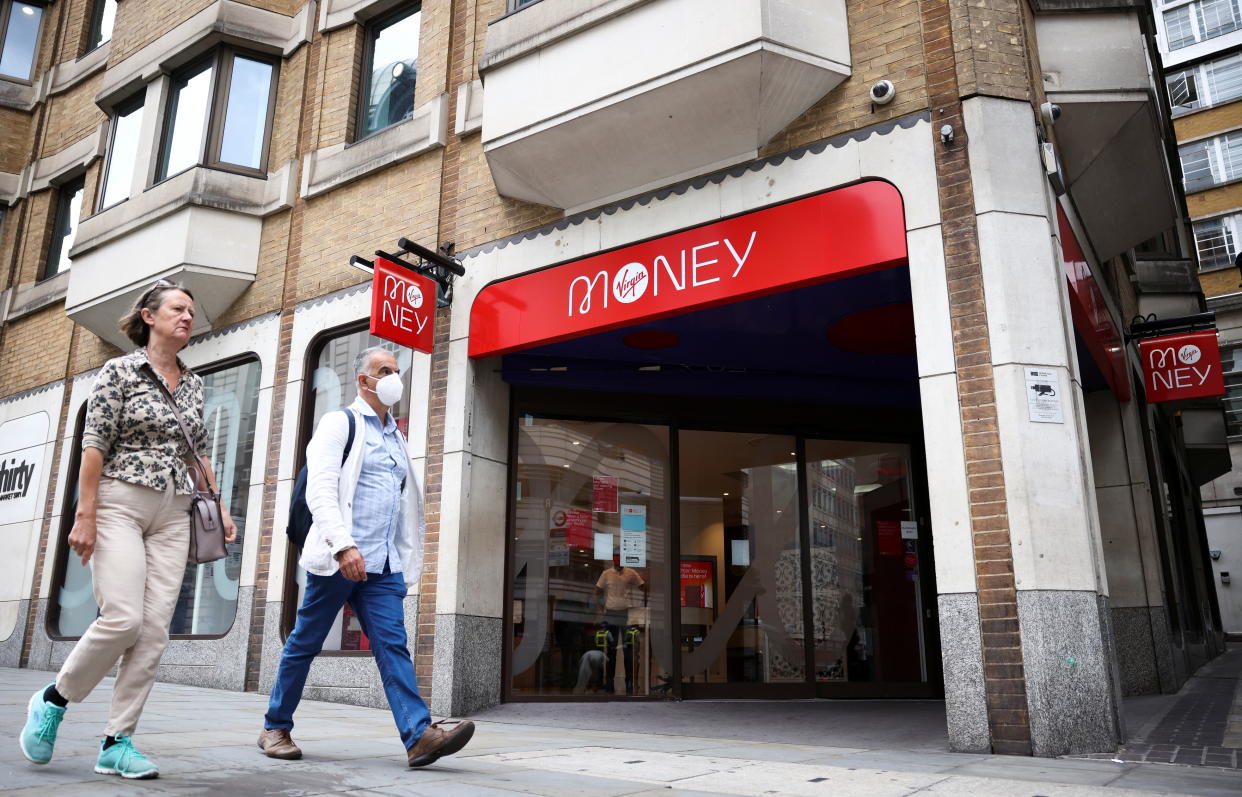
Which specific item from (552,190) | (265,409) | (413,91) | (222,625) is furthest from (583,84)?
(222,625)

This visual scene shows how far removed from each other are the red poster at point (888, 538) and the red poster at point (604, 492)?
325 cm

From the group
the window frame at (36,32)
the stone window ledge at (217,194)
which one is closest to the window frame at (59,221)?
the window frame at (36,32)

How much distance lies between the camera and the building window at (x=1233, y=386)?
31.2 meters

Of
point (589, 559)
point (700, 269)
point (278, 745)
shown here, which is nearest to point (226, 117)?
point (589, 559)

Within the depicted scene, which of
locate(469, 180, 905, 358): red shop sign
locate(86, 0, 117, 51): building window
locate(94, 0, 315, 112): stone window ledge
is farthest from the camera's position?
locate(86, 0, 117, 51): building window

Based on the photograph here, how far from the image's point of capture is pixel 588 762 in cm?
473

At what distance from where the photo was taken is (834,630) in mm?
10070

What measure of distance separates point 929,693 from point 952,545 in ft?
16.3

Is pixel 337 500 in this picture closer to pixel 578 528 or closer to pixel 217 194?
pixel 578 528

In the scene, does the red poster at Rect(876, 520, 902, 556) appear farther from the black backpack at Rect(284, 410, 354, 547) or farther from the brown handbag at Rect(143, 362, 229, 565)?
the brown handbag at Rect(143, 362, 229, 565)

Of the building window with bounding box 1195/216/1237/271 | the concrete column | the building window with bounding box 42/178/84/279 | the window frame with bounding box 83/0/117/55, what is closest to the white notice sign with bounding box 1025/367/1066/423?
the concrete column

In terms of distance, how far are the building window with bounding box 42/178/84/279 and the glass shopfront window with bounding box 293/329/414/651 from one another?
24.1ft

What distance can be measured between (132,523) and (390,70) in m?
8.29

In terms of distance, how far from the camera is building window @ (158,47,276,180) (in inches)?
451
